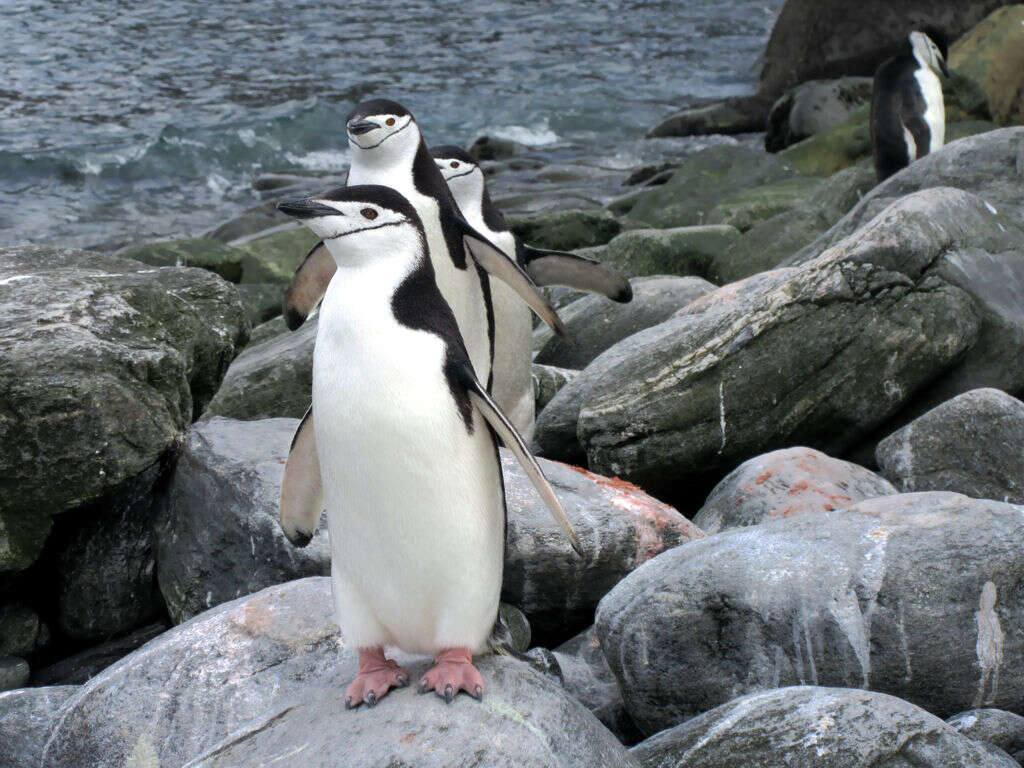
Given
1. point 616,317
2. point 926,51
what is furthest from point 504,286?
point 926,51

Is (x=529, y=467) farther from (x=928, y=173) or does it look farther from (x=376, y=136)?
(x=928, y=173)

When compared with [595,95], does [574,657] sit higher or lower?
higher

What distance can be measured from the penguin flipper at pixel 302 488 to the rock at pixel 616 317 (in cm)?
426

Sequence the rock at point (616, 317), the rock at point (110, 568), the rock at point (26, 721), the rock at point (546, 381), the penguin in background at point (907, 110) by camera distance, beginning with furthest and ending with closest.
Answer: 1. the penguin in background at point (907, 110)
2. the rock at point (616, 317)
3. the rock at point (546, 381)
4. the rock at point (110, 568)
5. the rock at point (26, 721)

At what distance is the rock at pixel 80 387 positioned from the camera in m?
4.72

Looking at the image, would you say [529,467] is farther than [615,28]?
No

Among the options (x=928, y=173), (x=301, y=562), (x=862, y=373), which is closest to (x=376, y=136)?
(x=301, y=562)

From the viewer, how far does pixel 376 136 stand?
4.88 meters

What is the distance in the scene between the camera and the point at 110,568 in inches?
206

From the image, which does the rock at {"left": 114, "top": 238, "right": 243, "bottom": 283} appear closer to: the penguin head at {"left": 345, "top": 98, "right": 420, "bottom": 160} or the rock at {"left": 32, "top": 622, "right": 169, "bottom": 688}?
the rock at {"left": 32, "top": 622, "right": 169, "bottom": 688}

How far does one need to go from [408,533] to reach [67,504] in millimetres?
2289

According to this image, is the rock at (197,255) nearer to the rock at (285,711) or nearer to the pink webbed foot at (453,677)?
the rock at (285,711)

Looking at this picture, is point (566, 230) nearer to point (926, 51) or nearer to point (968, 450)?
point (926, 51)

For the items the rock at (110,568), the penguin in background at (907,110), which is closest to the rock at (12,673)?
the rock at (110,568)
